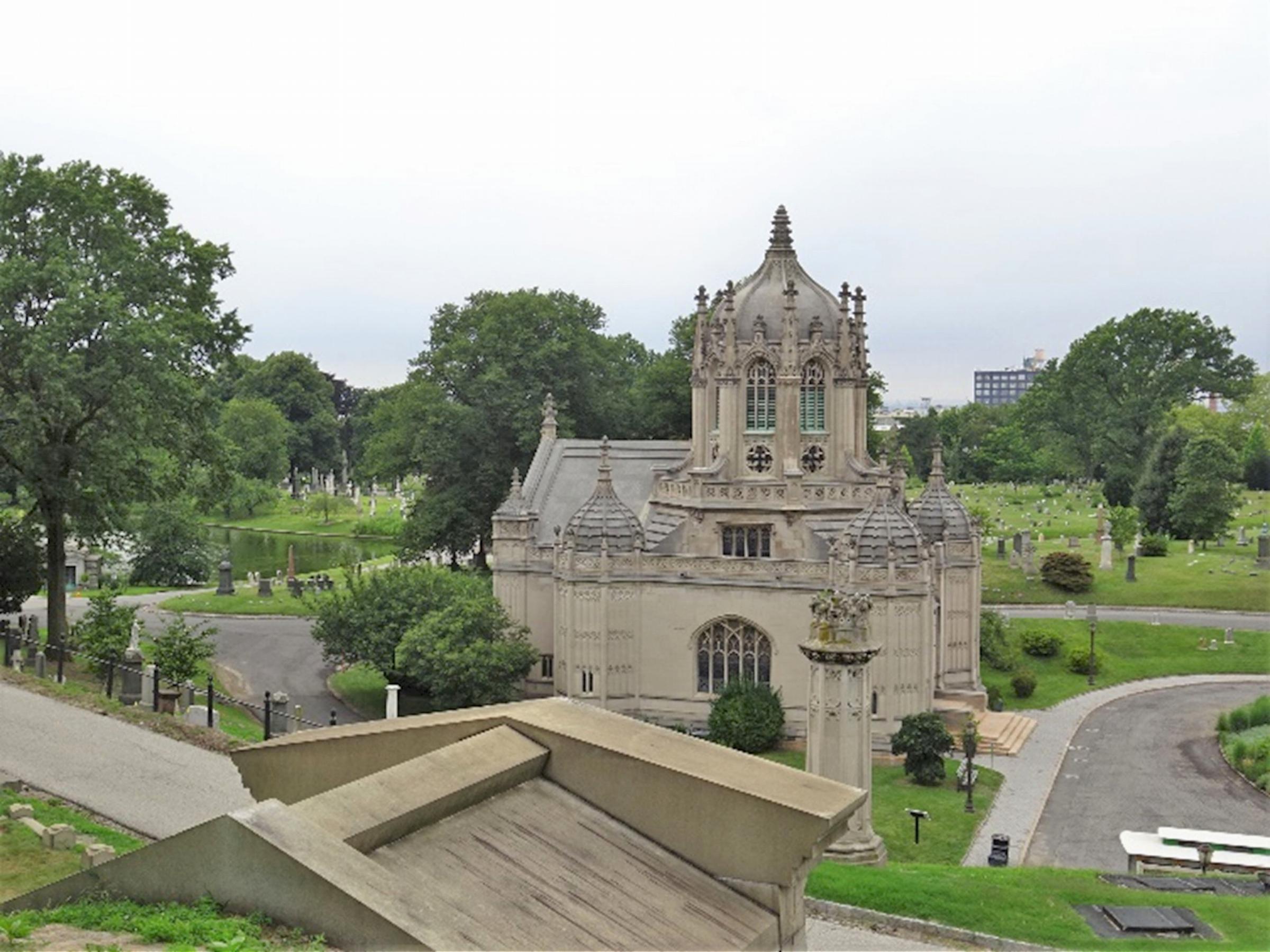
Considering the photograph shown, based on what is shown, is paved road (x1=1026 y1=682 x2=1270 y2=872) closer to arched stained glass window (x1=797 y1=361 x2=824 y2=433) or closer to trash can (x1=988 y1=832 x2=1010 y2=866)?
trash can (x1=988 y1=832 x2=1010 y2=866)

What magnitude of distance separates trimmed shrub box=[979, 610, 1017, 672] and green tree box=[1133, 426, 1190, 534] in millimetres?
28794

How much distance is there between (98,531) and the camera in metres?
36.1

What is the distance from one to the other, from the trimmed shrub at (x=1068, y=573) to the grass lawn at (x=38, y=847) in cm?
4879

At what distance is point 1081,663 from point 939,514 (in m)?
9.97

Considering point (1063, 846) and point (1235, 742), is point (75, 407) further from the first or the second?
point (1235, 742)

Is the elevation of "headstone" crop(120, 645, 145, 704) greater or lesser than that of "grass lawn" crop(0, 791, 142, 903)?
greater

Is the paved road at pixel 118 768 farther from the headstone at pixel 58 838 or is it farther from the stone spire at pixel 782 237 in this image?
the stone spire at pixel 782 237

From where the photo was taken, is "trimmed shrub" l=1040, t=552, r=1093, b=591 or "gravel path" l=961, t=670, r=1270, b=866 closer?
"gravel path" l=961, t=670, r=1270, b=866

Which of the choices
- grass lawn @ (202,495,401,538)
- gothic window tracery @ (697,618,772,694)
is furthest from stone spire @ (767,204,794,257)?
grass lawn @ (202,495,401,538)

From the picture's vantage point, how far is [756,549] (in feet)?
131

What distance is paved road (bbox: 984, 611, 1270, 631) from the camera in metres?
53.9

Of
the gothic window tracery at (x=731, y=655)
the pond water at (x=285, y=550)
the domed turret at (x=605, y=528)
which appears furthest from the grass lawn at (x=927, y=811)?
the pond water at (x=285, y=550)

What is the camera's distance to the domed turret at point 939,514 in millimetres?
42875

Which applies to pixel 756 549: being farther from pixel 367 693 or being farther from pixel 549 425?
pixel 367 693
